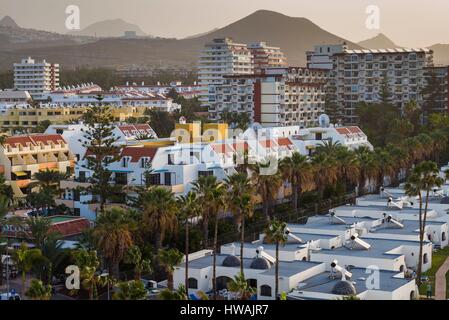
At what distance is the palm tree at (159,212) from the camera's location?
81.8ft

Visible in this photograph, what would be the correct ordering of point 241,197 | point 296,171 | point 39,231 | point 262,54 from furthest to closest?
point 262,54, point 296,171, point 39,231, point 241,197

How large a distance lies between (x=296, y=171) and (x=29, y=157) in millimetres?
17418

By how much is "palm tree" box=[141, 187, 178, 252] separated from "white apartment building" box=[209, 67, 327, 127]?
36971 millimetres

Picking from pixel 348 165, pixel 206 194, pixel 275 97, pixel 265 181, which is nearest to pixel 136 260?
pixel 206 194

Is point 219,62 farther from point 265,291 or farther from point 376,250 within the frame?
point 265,291

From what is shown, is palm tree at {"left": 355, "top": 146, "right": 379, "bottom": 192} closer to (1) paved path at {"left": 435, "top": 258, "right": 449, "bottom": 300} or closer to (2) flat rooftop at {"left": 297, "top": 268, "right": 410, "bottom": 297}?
(1) paved path at {"left": 435, "top": 258, "right": 449, "bottom": 300}

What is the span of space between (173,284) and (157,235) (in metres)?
2.27

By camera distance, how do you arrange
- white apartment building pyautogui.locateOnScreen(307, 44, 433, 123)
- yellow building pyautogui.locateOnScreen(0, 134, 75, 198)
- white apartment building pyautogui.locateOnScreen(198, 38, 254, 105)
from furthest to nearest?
Result: white apartment building pyautogui.locateOnScreen(198, 38, 254, 105)
white apartment building pyautogui.locateOnScreen(307, 44, 433, 123)
yellow building pyautogui.locateOnScreen(0, 134, 75, 198)

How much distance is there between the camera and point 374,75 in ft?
235

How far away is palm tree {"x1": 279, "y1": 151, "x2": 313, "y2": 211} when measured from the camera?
3344 cm

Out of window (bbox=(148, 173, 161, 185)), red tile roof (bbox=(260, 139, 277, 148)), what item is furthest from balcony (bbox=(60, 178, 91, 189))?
red tile roof (bbox=(260, 139, 277, 148))

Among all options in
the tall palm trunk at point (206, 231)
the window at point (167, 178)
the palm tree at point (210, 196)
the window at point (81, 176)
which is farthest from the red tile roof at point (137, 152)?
the palm tree at point (210, 196)

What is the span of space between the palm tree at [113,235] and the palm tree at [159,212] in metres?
1.88

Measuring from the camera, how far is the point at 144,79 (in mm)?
127812
